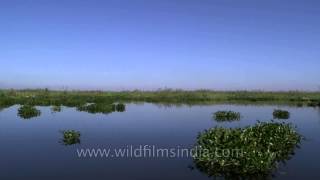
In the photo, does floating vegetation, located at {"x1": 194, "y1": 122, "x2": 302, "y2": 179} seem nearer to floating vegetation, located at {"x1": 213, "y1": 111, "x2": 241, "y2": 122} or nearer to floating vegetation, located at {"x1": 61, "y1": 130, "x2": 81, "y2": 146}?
floating vegetation, located at {"x1": 61, "y1": 130, "x2": 81, "y2": 146}

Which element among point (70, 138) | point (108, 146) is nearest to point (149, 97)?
point (70, 138)

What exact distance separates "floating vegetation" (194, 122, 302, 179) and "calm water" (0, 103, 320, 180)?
0.71m

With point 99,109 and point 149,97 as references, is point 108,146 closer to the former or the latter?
point 99,109

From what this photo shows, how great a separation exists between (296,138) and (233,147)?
32.3 feet

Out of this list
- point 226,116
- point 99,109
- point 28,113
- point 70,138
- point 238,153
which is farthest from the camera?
point 99,109

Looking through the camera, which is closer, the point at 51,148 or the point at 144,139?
the point at 51,148

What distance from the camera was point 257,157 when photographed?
2042 cm

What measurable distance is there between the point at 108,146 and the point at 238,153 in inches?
416

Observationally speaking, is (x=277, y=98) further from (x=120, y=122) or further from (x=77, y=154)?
(x=77, y=154)

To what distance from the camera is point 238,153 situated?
2105 centimetres

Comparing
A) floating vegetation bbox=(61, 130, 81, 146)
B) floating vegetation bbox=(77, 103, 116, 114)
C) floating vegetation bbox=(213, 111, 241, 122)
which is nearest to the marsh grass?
floating vegetation bbox=(77, 103, 116, 114)

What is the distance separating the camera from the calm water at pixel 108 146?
68.4 feet

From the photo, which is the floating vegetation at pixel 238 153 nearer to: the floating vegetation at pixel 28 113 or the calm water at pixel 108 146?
the calm water at pixel 108 146

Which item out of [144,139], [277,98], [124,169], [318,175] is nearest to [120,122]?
[144,139]
